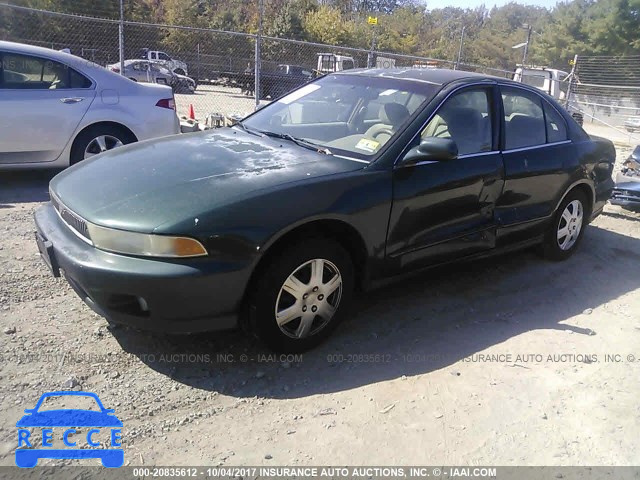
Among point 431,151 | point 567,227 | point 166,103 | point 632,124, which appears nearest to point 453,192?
point 431,151

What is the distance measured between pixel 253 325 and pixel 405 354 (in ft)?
3.32

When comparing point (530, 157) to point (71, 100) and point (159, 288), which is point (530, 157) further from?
point (71, 100)

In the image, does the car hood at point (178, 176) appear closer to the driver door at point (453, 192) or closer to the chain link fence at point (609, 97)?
the driver door at point (453, 192)

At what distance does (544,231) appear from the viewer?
4.82 meters

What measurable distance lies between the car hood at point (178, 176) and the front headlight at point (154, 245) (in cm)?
4

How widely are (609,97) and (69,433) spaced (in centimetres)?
2662

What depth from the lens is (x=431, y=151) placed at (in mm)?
3406

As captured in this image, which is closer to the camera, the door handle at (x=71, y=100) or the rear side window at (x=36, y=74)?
the rear side window at (x=36, y=74)

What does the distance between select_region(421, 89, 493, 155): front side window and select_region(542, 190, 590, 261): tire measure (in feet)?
4.25

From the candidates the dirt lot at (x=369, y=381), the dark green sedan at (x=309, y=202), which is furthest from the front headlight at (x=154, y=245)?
the dirt lot at (x=369, y=381)

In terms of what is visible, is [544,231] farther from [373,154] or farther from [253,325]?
[253,325]

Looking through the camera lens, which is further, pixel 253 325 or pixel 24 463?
pixel 253 325

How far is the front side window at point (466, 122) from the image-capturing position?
3.77 meters

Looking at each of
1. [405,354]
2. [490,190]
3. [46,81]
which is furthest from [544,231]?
[46,81]
